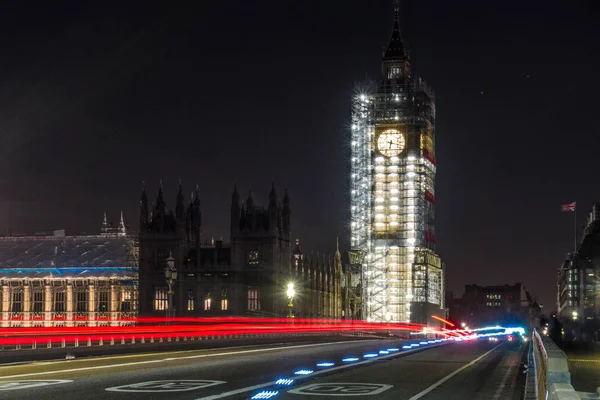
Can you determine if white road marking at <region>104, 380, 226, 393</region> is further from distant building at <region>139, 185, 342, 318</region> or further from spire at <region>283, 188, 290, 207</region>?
spire at <region>283, 188, 290, 207</region>

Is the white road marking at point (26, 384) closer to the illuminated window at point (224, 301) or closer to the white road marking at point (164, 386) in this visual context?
the white road marking at point (164, 386)

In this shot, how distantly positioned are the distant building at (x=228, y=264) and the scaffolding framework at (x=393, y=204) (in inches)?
591

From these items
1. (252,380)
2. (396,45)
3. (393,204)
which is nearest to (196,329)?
(252,380)

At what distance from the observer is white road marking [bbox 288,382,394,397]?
821 inches

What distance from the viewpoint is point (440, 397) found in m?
21.0

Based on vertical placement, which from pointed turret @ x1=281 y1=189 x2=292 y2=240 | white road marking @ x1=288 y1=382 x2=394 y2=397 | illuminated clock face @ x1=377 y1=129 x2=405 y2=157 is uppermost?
illuminated clock face @ x1=377 y1=129 x2=405 y2=157

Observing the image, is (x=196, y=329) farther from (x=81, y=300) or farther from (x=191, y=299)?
(x=81, y=300)

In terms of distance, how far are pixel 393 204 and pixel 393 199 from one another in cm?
68

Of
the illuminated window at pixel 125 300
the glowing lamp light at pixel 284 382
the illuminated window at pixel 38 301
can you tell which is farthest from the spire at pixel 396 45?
the glowing lamp light at pixel 284 382

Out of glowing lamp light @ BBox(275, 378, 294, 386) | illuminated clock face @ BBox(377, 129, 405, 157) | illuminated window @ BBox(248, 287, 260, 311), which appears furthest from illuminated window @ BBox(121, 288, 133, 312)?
glowing lamp light @ BBox(275, 378, 294, 386)

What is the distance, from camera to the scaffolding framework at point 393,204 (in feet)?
421

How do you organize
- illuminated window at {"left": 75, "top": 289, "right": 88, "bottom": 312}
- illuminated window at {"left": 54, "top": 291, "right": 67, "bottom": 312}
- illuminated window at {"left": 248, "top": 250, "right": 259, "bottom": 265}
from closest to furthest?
illuminated window at {"left": 248, "top": 250, "right": 259, "bottom": 265} → illuminated window at {"left": 75, "top": 289, "right": 88, "bottom": 312} → illuminated window at {"left": 54, "top": 291, "right": 67, "bottom": 312}

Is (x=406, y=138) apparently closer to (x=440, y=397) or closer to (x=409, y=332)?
(x=409, y=332)

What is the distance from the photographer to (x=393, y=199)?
129500mm
